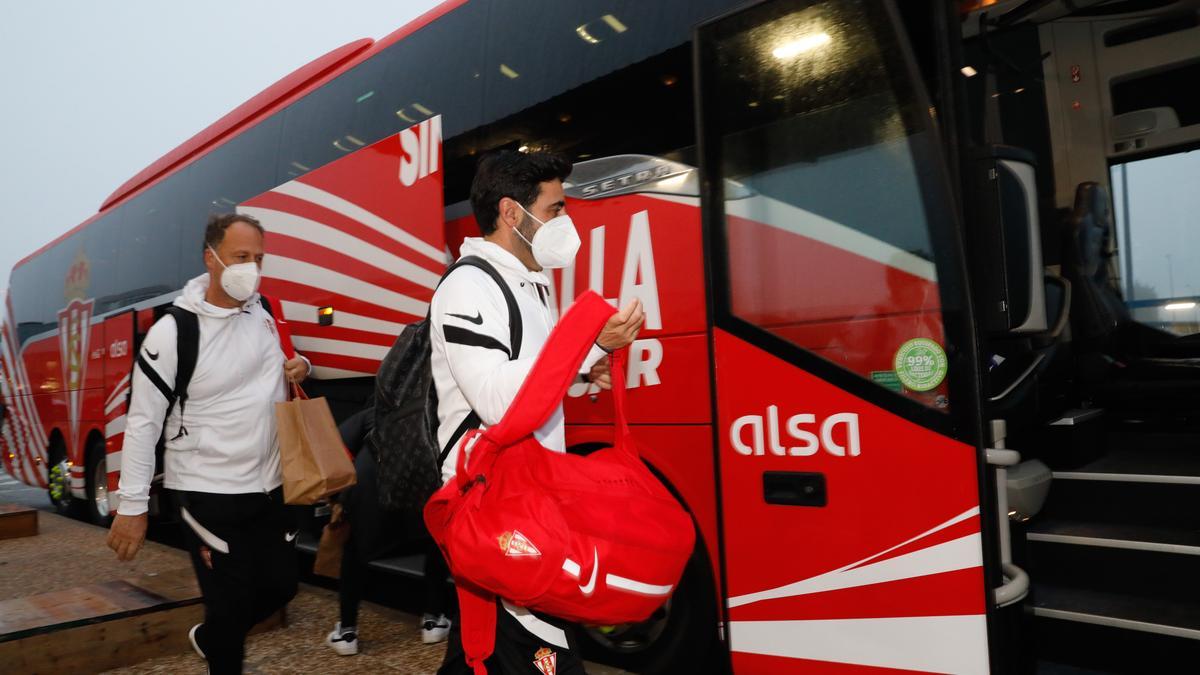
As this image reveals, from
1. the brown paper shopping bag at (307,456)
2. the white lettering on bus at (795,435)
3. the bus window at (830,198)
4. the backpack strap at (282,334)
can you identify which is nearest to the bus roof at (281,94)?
the backpack strap at (282,334)

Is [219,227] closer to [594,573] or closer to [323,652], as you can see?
[594,573]

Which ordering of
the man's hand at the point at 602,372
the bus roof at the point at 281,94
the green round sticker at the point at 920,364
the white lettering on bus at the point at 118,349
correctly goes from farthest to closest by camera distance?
the white lettering on bus at the point at 118,349, the bus roof at the point at 281,94, the green round sticker at the point at 920,364, the man's hand at the point at 602,372

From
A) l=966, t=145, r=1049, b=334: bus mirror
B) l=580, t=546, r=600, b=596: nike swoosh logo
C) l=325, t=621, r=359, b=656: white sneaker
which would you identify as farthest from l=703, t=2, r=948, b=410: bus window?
l=325, t=621, r=359, b=656: white sneaker

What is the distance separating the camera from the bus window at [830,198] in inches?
106

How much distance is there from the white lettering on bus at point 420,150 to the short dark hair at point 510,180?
2203 millimetres

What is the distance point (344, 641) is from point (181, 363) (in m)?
1.97

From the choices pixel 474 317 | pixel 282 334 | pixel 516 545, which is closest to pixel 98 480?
pixel 282 334

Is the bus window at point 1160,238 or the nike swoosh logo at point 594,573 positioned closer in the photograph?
the nike swoosh logo at point 594,573

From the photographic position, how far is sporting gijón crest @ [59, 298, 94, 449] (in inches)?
369

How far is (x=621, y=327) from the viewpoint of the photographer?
1.86 meters

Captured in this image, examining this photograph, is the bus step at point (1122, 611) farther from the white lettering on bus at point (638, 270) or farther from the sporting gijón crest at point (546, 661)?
the sporting gijón crest at point (546, 661)

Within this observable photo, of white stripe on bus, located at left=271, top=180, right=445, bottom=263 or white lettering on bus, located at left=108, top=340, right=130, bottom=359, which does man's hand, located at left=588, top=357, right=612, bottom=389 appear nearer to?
white stripe on bus, located at left=271, top=180, right=445, bottom=263

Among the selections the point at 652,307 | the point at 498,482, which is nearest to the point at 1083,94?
the point at 652,307

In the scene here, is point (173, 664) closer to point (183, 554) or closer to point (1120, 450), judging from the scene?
point (183, 554)
